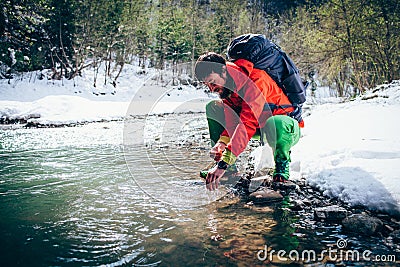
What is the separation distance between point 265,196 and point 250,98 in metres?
0.89

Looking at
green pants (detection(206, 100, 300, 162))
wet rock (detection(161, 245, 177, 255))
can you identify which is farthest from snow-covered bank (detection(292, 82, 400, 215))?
wet rock (detection(161, 245, 177, 255))

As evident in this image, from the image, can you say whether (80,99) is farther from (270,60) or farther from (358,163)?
(358,163)

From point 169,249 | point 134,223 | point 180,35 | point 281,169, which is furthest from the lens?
point 180,35

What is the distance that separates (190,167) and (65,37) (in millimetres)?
22268

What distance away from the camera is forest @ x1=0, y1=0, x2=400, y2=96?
41.0 ft

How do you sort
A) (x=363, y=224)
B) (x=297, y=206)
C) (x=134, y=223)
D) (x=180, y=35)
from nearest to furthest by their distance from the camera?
(x=363, y=224) < (x=134, y=223) < (x=297, y=206) < (x=180, y=35)

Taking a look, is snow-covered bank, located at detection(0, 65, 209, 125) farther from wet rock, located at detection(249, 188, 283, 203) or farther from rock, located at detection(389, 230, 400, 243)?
rock, located at detection(389, 230, 400, 243)

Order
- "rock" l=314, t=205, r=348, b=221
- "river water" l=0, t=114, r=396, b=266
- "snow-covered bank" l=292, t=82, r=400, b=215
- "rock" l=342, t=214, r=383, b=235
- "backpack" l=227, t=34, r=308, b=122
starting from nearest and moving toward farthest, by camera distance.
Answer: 1. "river water" l=0, t=114, r=396, b=266
2. "rock" l=342, t=214, r=383, b=235
3. "rock" l=314, t=205, r=348, b=221
4. "snow-covered bank" l=292, t=82, r=400, b=215
5. "backpack" l=227, t=34, r=308, b=122

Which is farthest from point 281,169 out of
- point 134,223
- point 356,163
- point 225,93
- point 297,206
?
point 134,223

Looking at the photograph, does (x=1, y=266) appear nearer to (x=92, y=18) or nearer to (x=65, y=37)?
(x=65, y=37)

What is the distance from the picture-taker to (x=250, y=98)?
2.49 meters

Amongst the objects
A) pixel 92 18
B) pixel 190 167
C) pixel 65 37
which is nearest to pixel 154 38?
pixel 92 18

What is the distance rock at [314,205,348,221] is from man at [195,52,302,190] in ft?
2.46

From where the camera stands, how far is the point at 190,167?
398cm
